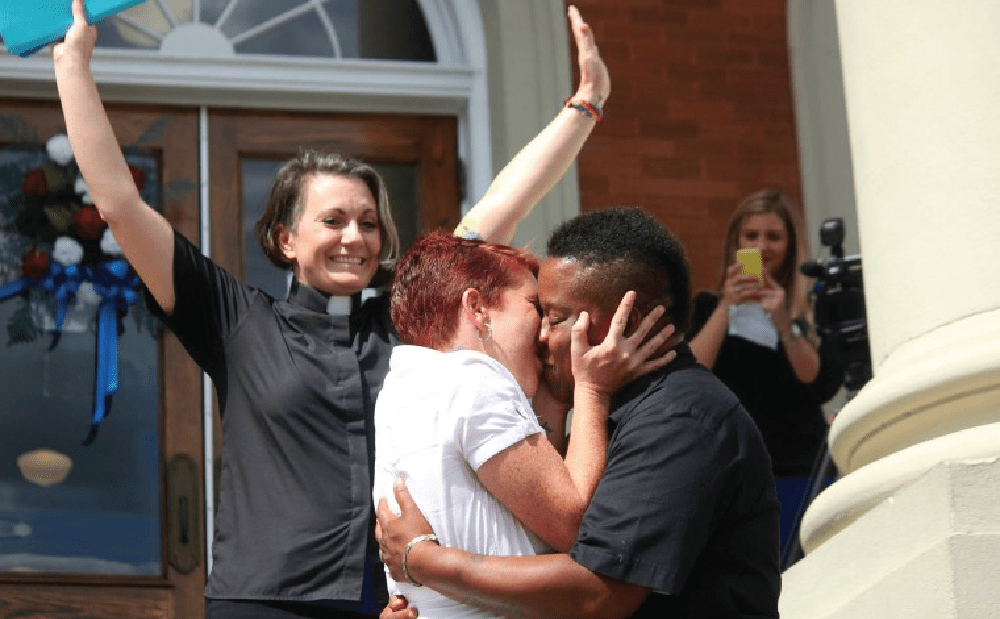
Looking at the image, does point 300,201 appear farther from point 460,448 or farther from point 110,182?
point 460,448

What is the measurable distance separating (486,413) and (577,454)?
0.49 feet

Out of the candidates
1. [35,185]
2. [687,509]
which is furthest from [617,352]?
[35,185]

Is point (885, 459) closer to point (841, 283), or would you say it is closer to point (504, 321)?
point (504, 321)

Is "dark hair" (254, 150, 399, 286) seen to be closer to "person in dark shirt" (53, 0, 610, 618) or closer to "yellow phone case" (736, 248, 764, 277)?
"person in dark shirt" (53, 0, 610, 618)

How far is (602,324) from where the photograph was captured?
97.3 inches

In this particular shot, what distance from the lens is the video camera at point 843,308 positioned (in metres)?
5.32

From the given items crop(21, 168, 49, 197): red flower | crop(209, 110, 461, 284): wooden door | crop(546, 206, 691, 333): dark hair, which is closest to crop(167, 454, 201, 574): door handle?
crop(209, 110, 461, 284): wooden door

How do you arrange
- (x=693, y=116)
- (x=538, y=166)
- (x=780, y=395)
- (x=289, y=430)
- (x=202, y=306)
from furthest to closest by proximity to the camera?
(x=693, y=116) → (x=780, y=395) → (x=538, y=166) → (x=202, y=306) → (x=289, y=430)

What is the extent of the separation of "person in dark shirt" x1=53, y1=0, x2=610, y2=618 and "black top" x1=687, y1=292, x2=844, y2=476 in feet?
5.96

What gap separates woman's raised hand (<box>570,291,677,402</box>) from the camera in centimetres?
244

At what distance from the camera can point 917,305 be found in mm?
Answer: 3734

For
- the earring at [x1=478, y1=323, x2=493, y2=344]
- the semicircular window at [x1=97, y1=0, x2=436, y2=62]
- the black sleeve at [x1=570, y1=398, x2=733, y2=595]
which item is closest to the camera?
the black sleeve at [x1=570, y1=398, x2=733, y2=595]

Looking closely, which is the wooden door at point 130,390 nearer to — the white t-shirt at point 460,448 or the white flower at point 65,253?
the white flower at point 65,253

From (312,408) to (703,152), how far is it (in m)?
3.86
